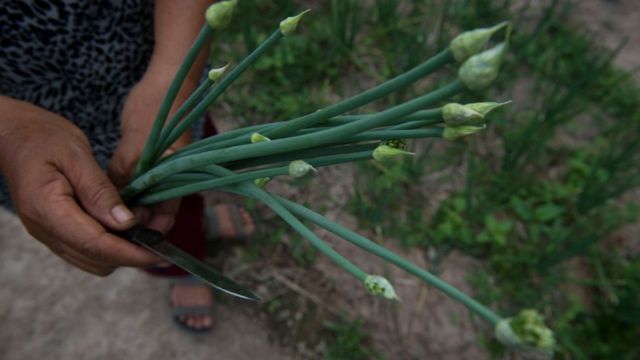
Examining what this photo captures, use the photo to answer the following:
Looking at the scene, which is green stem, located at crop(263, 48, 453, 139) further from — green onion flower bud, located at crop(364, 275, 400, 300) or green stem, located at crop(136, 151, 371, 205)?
green onion flower bud, located at crop(364, 275, 400, 300)

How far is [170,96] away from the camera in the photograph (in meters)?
0.66

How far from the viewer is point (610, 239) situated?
1641 mm

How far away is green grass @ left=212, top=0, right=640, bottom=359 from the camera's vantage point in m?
1.49

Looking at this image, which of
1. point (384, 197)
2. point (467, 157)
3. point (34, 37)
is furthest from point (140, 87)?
point (467, 157)

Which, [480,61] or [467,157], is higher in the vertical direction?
[480,61]

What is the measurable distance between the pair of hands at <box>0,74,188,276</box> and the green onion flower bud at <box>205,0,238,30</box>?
1.36ft

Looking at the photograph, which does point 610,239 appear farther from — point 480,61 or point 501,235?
point 480,61

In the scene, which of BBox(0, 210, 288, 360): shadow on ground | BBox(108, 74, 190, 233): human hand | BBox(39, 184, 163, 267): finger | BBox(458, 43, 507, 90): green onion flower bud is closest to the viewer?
Answer: BBox(458, 43, 507, 90): green onion flower bud

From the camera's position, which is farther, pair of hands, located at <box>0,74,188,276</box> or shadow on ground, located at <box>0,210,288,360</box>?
shadow on ground, located at <box>0,210,288,360</box>

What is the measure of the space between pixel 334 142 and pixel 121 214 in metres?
0.44

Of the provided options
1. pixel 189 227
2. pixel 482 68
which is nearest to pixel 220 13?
pixel 482 68

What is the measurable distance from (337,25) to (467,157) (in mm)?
642

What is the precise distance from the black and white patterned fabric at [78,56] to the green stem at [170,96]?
1.05 ft

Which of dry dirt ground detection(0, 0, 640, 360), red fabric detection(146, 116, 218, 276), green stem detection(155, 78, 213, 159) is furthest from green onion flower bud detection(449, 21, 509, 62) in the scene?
dry dirt ground detection(0, 0, 640, 360)
